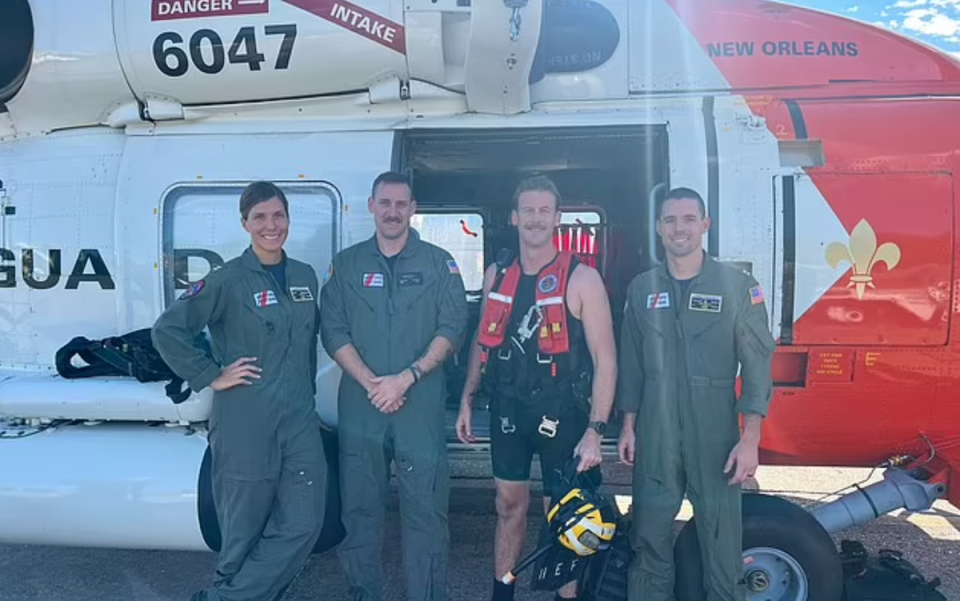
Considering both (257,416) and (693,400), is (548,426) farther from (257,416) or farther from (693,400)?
(257,416)

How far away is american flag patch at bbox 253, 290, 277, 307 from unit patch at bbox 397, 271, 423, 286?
54 centimetres

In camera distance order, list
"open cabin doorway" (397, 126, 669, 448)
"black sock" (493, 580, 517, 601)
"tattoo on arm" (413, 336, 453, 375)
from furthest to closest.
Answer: "open cabin doorway" (397, 126, 669, 448)
"black sock" (493, 580, 517, 601)
"tattoo on arm" (413, 336, 453, 375)

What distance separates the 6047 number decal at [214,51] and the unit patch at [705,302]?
2355 millimetres

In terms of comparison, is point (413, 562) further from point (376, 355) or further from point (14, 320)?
point (14, 320)

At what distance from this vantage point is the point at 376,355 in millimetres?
3129

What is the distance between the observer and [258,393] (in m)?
3.02

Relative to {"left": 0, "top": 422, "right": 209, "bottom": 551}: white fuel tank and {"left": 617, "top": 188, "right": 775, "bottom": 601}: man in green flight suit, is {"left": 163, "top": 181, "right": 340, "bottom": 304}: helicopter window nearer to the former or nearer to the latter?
{"left": 0, "top": 422, "right": 209, "bottom": 551}: white fuel tank

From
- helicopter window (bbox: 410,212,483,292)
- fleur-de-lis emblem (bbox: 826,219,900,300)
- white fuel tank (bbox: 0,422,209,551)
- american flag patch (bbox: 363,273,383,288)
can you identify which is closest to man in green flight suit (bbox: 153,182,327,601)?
american flag patch (bbox: 363,273,383,288)

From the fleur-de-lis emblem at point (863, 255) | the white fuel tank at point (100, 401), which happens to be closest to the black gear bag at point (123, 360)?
the white fuel tank at point (100, 401)

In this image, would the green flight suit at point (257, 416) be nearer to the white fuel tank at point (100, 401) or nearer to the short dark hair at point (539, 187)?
the white fuel tank at point (100, 401)

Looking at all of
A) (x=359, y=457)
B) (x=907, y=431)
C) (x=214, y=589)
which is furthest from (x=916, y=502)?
(x=214, y=589)

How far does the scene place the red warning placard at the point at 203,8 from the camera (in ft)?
11.8

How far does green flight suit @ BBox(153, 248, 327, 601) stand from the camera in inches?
118

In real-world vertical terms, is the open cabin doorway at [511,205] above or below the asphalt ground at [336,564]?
above
